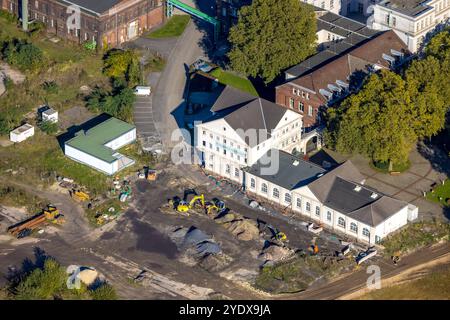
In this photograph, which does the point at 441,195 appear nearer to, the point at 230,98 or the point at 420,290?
the point at 420,290

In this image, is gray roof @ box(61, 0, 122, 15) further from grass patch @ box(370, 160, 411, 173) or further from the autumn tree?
grass patch @ box(370, 160, 411, 173)

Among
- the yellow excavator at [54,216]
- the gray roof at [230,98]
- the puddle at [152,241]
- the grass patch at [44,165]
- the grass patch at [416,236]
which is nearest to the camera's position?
the puddle at [152,241]

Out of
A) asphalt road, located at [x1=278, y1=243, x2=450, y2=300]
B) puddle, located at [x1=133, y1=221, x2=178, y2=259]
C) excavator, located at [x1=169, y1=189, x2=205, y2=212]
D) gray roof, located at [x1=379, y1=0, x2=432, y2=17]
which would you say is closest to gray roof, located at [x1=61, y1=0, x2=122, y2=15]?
gray roof, located at [x1=379, y1=0, x2=432, y2=17]

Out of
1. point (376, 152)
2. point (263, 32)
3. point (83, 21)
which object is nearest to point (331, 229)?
point (376, 152)

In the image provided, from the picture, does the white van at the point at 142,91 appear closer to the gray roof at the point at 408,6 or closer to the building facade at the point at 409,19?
the building facade at the point at 409,19

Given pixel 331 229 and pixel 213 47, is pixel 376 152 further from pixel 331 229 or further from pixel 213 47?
pixel 213 47

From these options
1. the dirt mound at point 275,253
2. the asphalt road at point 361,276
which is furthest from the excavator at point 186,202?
the asphalt road at point 361,276
